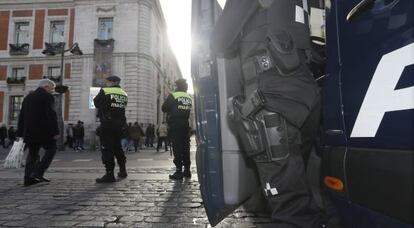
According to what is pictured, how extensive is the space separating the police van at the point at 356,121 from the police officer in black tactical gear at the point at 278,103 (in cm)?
12

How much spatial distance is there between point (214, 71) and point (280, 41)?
476mm

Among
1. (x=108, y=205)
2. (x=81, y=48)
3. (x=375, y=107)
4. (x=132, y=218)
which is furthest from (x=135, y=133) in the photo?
(x=375, y=107)

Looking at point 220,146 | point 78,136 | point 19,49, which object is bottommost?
point 220,146

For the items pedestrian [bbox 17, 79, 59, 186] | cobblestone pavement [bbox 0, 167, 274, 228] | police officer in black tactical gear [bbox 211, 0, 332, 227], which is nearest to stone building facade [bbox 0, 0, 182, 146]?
pedestrian [bbox 17, 79, 59, 186]

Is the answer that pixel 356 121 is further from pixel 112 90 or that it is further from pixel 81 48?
pixel 81 48

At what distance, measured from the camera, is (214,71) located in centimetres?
221

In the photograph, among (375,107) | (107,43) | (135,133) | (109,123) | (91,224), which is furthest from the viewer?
(107,43)

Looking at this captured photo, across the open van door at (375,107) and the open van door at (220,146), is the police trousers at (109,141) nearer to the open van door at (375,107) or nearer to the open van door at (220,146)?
the open van door at (220,146)

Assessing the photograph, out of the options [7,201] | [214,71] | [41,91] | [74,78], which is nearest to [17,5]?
[74,78]

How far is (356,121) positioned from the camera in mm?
1588

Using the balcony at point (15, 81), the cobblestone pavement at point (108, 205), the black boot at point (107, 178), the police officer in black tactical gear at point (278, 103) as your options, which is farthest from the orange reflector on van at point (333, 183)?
the balcony at point (15, 81)

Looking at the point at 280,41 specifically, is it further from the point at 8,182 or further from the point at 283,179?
the point at 8,182

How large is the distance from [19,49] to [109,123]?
27.5 meters

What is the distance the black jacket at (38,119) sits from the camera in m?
5.80
